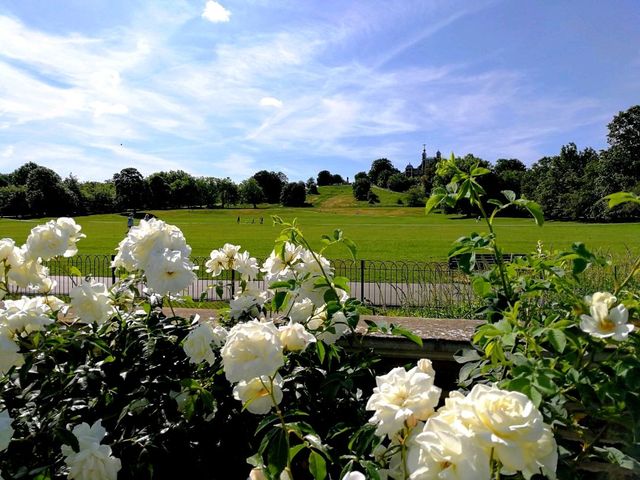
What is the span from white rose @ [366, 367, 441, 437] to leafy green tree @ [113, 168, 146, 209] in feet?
333

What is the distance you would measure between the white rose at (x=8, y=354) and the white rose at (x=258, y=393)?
77cm

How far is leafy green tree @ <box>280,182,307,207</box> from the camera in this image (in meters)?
116

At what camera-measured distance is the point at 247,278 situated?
2.47 metres

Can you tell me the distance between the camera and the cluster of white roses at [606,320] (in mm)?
1206

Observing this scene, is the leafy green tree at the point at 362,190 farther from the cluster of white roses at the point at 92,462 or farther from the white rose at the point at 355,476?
the white rose at the point at 355,476

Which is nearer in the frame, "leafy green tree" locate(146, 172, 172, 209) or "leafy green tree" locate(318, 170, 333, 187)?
"leafy green tree" locate(146, 172, 172, 209)

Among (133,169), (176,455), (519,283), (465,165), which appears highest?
(133,169)

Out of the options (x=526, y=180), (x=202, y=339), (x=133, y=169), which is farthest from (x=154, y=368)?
(x=133, y=169)

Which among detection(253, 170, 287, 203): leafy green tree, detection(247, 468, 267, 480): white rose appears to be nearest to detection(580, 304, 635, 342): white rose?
detection(247, 468, 267, 480): white rose

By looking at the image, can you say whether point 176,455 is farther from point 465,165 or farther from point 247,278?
point 465,165

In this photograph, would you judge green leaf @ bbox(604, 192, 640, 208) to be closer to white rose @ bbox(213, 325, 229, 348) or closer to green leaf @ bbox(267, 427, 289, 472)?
green leaf @ bbox(267, 427, 289, 472)

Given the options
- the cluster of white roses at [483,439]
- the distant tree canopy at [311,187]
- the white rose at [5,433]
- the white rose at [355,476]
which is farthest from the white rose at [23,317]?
the distant tree canopy at [311,187]

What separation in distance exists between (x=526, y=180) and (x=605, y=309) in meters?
97.4

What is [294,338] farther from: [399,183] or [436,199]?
[399,183]
